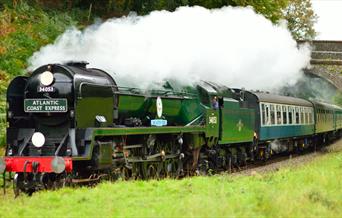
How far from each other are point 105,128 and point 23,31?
12.8 meters

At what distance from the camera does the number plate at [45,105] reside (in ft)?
36.4

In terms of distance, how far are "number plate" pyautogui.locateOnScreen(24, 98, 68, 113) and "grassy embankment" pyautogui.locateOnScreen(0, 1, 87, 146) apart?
21.3 feet

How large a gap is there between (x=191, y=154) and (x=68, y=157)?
17.9 feet

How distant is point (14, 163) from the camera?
1102 cm

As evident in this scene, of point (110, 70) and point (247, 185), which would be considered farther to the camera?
point (110, 70)

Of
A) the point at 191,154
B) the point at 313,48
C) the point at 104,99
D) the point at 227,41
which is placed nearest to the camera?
the point at 104,99

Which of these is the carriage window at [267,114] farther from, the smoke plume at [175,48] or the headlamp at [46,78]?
the headlamp at [46,78]

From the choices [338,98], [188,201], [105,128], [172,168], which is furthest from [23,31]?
[338,98]

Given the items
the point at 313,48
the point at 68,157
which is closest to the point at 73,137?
the point at 68,157

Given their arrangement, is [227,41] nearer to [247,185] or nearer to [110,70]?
[110,70]

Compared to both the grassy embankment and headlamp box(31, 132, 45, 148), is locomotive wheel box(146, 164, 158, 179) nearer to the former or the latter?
headlamp box(31, 132, 45, 148)

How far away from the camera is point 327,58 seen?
39812mm

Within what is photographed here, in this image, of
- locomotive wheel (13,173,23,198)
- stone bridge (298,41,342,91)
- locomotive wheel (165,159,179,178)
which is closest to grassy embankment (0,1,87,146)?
locomotive wheel (165,159,179,178)

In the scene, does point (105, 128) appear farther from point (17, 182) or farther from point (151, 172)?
point (151, 172)
